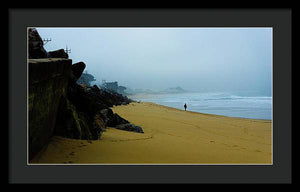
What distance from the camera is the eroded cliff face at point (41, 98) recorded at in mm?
2638

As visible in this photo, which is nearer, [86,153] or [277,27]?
[277,27]

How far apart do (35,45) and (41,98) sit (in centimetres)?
189

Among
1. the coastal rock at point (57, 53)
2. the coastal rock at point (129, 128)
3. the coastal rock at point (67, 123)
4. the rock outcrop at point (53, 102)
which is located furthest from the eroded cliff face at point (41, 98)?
the coastal rock at point (129, 128)

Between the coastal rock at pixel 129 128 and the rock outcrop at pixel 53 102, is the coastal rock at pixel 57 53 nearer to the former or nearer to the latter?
the rock outcrop at pixel 53 102

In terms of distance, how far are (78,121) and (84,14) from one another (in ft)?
7.28

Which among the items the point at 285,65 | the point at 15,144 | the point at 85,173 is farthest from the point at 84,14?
the point at 285,65

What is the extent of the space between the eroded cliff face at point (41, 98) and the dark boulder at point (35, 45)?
1001mm

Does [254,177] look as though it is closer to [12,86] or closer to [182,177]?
[182,177]

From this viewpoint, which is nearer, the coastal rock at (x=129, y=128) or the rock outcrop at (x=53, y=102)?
the rock outcrop at (x=53, y=102)

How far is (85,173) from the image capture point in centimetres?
286

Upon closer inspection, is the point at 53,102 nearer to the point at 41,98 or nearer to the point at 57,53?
the point at 41,98

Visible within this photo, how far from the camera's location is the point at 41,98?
2959 millimetres

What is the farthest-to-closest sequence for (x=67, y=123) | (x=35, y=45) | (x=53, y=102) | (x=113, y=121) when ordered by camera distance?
(x=113, y=121) < (x=35, y=45) < (x=67, y=123) < (x=53, y=102)

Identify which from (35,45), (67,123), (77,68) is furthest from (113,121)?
(35,45)
